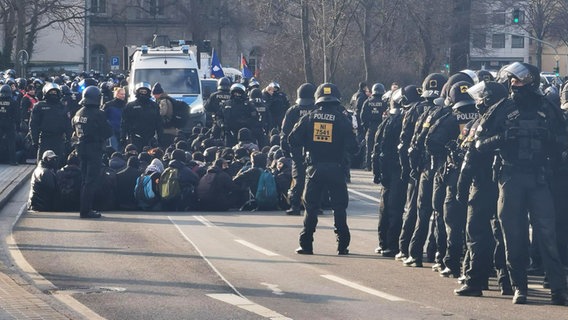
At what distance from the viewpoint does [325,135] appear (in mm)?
14000

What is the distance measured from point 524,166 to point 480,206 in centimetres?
81

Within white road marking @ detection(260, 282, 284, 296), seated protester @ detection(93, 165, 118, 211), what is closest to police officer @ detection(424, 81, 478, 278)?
white road marking @ detection(260, 282, 284, 296)

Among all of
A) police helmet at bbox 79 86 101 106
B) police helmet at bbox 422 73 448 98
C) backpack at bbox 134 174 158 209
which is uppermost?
police helmet at bbox 422 73 448 98

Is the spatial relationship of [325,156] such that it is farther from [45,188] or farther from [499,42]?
[499,42]

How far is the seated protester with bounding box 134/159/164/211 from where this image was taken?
19.4 metres

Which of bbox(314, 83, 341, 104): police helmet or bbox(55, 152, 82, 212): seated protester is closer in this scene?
bbox(314, 83, 341, 104): police helmet

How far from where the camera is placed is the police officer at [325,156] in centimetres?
1399

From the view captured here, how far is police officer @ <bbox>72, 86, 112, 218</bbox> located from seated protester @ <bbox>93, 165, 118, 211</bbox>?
3.26 feet

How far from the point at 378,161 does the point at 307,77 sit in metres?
25.6

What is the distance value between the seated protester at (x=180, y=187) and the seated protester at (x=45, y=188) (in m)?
1.75

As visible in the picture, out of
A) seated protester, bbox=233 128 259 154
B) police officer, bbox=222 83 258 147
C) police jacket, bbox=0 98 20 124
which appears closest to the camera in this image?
seated protester, bbox=233 128 259 154

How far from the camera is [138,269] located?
12703 mm

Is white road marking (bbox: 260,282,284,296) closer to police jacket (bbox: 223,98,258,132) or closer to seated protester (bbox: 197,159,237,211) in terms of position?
seated protester (bbox: 197,159,237,211)

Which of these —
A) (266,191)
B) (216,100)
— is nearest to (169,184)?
(266,191)
